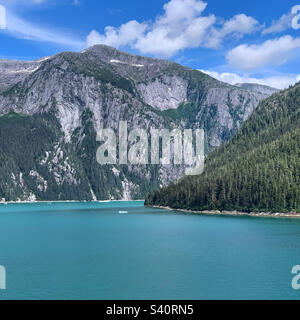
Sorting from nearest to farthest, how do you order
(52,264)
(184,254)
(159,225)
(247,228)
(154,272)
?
1. (154,272)
2. (52,264)
3. (184,254)
4. (247,228)
5. (159,225)

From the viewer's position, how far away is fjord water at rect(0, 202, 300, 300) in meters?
75.9

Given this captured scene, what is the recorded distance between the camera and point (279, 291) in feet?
247

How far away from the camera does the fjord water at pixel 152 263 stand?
75938 millimetres

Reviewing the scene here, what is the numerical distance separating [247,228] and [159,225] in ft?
112

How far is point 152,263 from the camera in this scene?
98.6m

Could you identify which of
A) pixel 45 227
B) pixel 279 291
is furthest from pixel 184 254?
pixel 45 227

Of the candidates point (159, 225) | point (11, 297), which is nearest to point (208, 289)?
point (11, 297)

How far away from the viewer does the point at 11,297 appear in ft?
241
